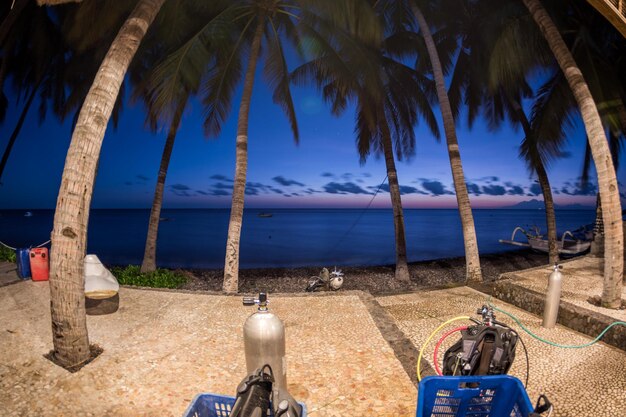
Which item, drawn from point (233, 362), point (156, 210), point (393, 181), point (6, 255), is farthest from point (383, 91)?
point (6, 255)

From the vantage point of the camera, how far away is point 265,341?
8.81 ft

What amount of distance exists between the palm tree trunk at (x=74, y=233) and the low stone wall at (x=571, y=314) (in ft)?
22.3

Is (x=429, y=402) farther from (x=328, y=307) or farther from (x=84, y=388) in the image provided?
(x=328, y=307)

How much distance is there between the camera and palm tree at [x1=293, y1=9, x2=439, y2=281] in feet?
33.2

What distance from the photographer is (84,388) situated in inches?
125

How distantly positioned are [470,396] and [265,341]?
154cm

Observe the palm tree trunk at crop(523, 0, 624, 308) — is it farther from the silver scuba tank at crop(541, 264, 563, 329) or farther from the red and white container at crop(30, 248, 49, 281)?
the red and white container at crop(30, 248, 49, 281)

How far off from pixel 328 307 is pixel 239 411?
4.25 metres

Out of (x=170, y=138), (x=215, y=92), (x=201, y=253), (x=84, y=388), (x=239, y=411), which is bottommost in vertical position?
(x=201, y=253)

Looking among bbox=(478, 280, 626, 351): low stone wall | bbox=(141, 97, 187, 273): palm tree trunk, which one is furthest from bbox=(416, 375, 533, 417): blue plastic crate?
bbox=(141, 97, 187, 273): palm tree trunk

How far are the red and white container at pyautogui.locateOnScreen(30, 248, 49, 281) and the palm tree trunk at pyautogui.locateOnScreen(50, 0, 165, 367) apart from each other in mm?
4108

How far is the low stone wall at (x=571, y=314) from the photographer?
4531 mm

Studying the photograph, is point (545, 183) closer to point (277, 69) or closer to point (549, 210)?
point (549, 210)

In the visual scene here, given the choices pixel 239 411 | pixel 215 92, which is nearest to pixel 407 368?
pixel 239 411
